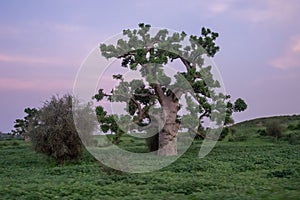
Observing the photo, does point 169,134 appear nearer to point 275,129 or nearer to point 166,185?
point 166,185

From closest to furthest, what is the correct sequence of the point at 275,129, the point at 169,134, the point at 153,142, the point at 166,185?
the point at 166,185 → the point at 169,134 → the point at 153,142 → the point at 275,129

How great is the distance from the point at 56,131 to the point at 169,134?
10.8 metres

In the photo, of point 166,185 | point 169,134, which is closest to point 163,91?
point 169,134

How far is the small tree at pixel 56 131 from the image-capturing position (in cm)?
2998

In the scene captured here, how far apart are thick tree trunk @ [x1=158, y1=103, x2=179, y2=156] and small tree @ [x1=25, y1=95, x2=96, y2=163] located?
8024mm

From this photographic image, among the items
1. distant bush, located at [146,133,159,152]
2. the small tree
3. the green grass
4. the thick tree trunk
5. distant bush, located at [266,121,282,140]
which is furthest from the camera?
distant bush, located at [266,121,282,140]

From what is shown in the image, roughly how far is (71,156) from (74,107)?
3487 millimetres

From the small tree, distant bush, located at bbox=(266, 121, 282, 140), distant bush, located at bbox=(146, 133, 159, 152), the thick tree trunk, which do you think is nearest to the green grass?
the small tree

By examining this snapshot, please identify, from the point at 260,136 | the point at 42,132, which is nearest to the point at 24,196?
the point at 42,132

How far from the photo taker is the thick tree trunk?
36.9 meters

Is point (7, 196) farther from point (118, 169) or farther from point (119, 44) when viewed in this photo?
point (119, 44)

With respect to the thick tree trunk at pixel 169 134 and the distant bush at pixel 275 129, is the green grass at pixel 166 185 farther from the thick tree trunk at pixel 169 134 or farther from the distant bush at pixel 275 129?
the distant bush at pixel 275 129

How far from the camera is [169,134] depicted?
37.3 m

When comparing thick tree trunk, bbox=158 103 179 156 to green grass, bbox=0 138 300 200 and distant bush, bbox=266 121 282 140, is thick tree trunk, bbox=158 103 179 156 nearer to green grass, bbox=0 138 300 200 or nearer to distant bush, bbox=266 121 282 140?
green grass, bbox=0 138 300 200
